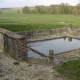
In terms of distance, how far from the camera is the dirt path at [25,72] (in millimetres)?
8641

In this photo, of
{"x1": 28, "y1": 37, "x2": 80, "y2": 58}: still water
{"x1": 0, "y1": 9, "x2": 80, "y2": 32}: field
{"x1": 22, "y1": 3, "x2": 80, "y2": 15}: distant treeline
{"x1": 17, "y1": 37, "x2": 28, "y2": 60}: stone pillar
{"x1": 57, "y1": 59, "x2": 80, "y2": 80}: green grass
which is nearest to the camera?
{"x1": 57, "y1": 59, "x2": 80, "y2": 80}: green grass

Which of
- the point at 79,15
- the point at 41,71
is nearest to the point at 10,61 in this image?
the point at 41,71

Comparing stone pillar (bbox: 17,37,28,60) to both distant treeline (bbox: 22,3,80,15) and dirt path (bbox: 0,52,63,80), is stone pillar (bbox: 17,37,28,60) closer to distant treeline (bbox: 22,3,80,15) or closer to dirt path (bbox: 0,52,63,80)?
dirt path (bbox: 0,52,63,80)

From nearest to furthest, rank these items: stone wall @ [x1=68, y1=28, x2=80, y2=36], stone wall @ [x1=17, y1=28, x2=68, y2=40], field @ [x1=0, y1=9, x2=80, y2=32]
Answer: stone wall @ [x1=17, y1=28, x2=68, y2=40] < stone wall @ [x1=68, y1=28, x2=80, y2=36] < field @ [x1=0, y1=9, x2=80, y2=32]

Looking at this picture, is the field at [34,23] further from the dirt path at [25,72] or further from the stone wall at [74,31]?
the dirt path at [25,72]

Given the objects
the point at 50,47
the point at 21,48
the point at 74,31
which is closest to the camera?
the point at 21,48

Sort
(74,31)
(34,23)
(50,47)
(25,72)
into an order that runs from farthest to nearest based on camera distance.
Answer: (34,23) < (74,31) < (50,47) < (25,72)

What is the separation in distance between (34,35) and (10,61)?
49.9 feet

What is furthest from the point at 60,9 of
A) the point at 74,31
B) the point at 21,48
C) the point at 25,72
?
the point at 25,72

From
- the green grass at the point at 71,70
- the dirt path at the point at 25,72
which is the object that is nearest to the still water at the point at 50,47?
the dirt path at the point at 25,72

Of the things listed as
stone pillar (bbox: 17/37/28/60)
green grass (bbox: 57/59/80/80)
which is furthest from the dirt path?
stone pillar (bbox: 17/37/28/60)

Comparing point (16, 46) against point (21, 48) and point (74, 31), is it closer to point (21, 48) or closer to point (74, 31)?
point (21, 48)

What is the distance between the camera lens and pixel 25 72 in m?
9.32

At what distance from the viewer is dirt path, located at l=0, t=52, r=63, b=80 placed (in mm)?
8641
